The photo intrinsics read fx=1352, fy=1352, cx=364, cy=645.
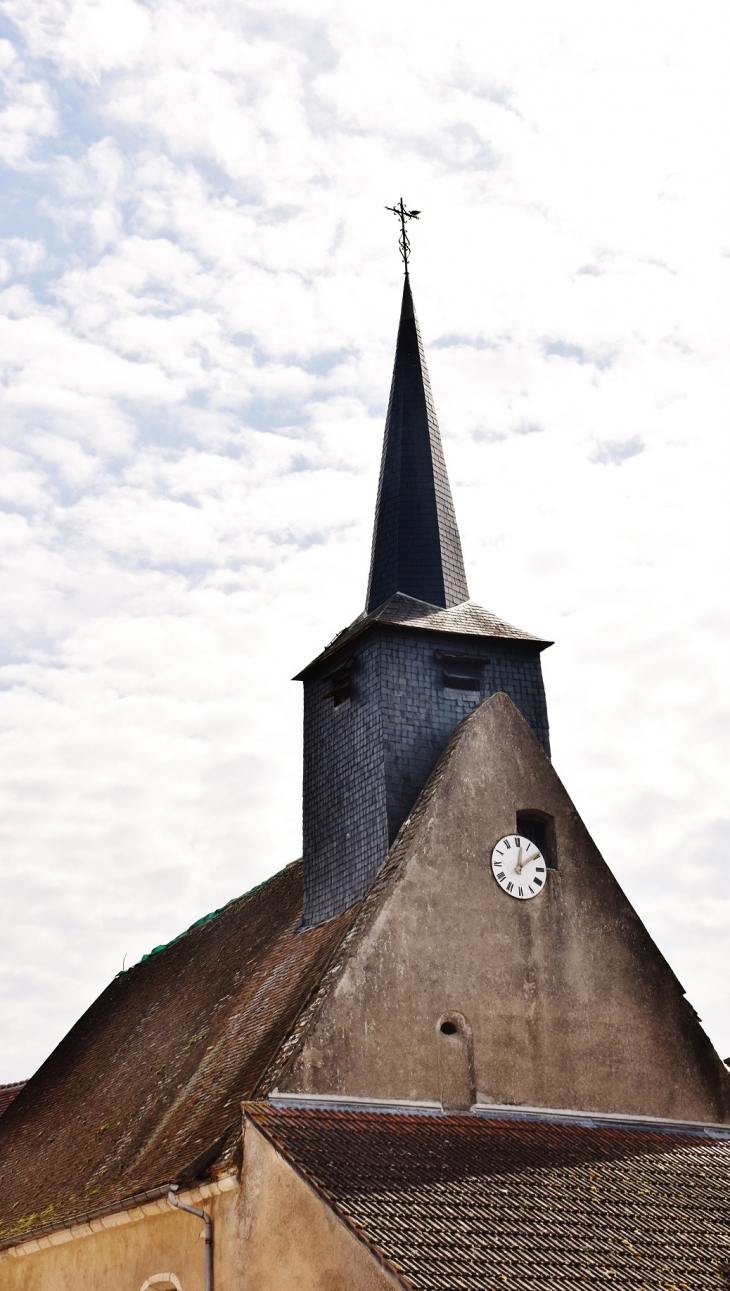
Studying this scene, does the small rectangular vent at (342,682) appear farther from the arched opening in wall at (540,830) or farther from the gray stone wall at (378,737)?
the arched opening in wall at (540,830)

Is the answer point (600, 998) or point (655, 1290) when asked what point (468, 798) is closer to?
point (600, 998)

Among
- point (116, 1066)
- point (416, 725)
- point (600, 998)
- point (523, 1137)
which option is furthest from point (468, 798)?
point (116, 1066)

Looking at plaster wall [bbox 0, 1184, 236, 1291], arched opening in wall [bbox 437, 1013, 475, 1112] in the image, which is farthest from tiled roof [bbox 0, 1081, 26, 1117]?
arched opening in wall [bbox 437, 1013, 475, 1112]

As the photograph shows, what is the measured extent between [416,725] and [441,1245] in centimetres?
856

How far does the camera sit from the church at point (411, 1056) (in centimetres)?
1410

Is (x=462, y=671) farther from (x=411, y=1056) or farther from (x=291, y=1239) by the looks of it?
(x=291, y=1239)

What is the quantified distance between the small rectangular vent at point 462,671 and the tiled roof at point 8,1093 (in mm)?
13059

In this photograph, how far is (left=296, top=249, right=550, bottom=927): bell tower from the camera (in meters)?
20.0

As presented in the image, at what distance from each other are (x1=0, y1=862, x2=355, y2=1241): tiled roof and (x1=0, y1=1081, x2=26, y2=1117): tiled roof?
124 cm

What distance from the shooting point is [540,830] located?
785 inches

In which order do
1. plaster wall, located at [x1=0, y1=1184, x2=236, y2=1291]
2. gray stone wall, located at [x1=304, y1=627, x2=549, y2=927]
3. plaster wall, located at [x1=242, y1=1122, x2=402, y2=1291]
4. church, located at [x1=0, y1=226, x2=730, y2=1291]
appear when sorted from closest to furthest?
1. plaster wall, located at [x1=242, y1=1122, x2=402, y2=1291]
2. church, located at [x1=0, y1=226, x2=730, y2=1291]
3. plaster wall, located at [x1=0, y1=1184, x2=236, y2=1291]
4. gray stone wall, located at [x1=304, y1=627, x2=549, y2=927]

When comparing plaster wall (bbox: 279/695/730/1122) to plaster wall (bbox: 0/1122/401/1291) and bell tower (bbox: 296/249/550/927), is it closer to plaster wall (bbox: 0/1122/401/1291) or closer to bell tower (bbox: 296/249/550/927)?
bell tower (bbox: 296/249/550/927)

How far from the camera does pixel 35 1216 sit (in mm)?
19391

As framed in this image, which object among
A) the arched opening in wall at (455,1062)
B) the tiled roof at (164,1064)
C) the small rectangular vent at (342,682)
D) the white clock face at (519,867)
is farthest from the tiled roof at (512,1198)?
the small rectangular vent at (342,682)
